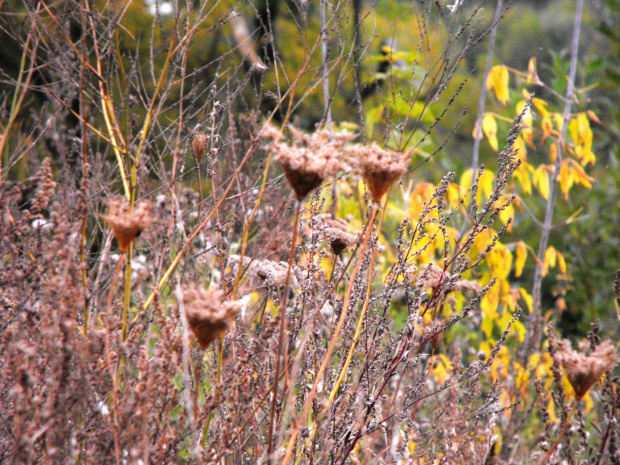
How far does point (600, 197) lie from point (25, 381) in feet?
22.8

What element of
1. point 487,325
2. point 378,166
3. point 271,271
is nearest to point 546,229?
point 487,325

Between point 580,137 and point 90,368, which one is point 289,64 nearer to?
point 580,137

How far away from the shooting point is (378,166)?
1.23 meters

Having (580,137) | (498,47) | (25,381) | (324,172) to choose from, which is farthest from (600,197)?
(498,47)

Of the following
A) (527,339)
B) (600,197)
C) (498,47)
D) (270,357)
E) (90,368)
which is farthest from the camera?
(498,47)

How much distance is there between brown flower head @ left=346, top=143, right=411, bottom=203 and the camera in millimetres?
1224

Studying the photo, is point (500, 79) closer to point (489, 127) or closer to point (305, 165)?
point (489, 127)

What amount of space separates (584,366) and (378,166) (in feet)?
2.00

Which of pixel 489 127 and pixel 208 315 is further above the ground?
pixel 489 127

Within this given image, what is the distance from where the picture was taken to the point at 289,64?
7312 millimetres

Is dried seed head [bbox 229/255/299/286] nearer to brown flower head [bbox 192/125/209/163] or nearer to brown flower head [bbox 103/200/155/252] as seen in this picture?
brown flower head [bbox 192/125/209/163]

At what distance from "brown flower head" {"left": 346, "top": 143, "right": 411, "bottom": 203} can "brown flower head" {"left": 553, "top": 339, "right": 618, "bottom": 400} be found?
20.8 inches

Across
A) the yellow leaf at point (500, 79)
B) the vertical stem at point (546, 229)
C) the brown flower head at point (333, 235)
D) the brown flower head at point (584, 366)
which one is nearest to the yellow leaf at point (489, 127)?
the yellow leaf at point (500, 79)

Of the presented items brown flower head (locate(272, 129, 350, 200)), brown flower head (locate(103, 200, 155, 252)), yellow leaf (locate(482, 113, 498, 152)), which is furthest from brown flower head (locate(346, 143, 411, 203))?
yellow leaf (locate(482, 113, 498, 152))
